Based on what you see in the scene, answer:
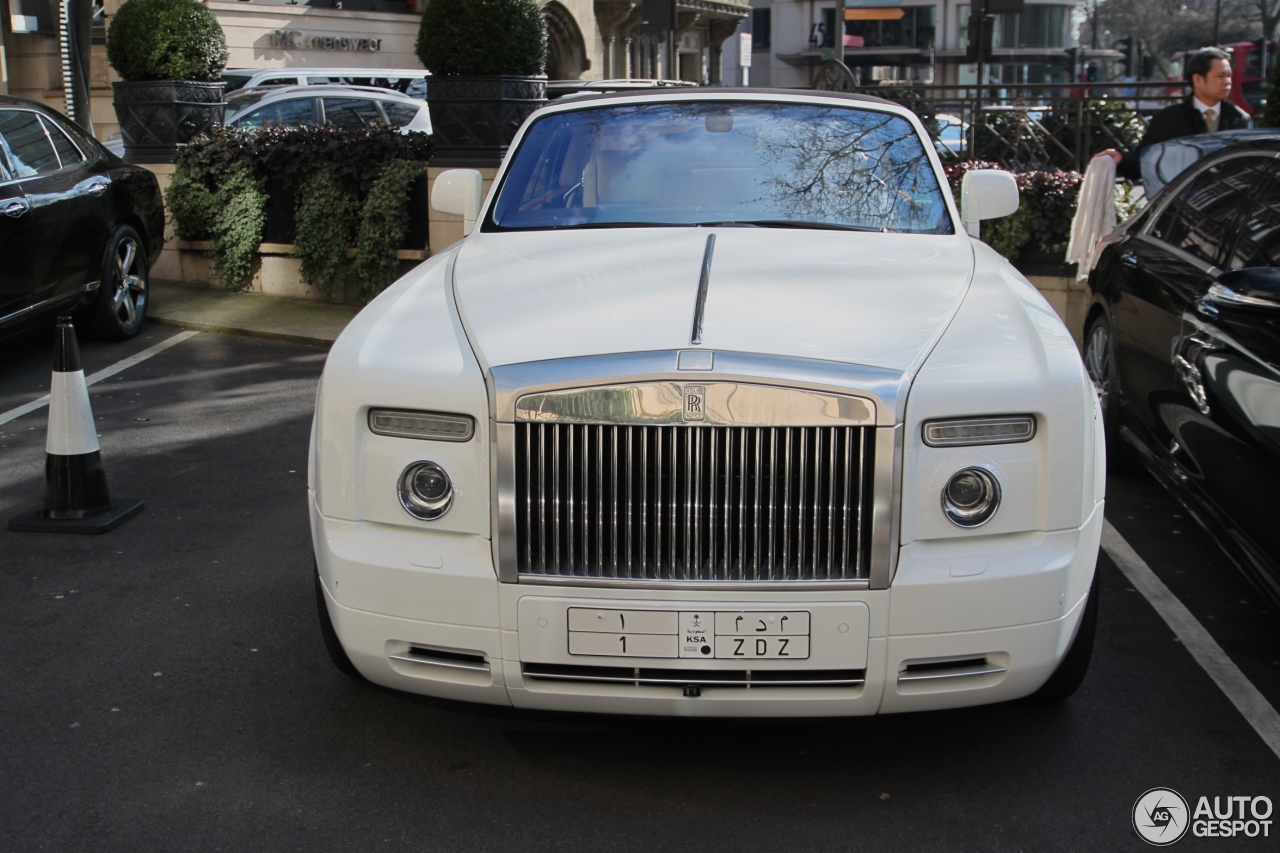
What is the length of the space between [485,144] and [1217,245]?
22.3 feet

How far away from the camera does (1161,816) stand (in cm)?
343

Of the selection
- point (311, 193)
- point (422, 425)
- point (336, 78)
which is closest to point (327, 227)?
point (311, 193)

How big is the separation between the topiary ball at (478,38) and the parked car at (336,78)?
446 inches

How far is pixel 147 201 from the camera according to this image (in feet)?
32.6

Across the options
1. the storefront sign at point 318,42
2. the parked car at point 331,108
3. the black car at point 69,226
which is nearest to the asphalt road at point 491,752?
the black car at point 69,226

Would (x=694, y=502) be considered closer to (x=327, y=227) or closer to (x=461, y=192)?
(x=461, y=192)

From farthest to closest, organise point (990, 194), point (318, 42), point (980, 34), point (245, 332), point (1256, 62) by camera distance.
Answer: point (1256, 62)
point (318, 42)
point (980, 34)
point (245, 332)
point (990, 194)

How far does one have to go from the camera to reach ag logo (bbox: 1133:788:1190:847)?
11.0ft

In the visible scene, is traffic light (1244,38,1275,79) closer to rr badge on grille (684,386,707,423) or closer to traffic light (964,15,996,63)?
traffic light (964,15,996,63)

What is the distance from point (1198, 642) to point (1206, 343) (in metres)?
1.07

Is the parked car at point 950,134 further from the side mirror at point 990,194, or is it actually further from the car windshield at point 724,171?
the car windshield at point 724,171

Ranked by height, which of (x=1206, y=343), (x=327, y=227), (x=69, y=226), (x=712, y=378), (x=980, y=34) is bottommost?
(x=327, y=227)

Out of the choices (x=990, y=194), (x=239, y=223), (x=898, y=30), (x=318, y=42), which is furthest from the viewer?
(x=898, y=30)

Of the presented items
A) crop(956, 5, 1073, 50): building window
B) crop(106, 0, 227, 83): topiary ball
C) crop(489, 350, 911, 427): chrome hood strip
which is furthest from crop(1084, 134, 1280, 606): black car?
crop(956, 5, 1073, 50): building window
